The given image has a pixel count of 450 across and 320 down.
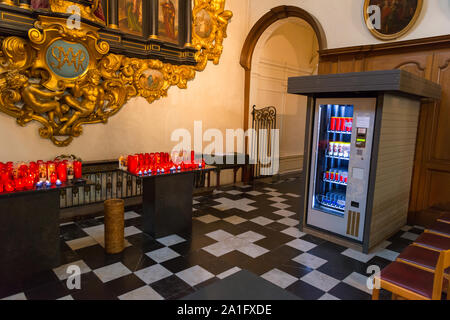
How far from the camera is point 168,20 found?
242 inches

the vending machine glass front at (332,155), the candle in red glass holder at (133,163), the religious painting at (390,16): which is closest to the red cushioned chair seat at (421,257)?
the vending machine glass front at (332,155)

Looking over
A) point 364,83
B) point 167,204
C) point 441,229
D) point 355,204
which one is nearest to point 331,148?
point 355,204

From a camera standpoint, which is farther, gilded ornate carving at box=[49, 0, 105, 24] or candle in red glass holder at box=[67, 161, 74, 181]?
gilded ornate carving at box=[49, 0, 105, 24]

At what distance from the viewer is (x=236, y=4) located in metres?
7.59

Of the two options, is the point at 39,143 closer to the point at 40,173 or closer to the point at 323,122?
the point at 40,173

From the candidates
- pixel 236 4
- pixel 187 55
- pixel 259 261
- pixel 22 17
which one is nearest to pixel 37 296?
pixel 259 261

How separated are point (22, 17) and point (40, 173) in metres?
2.37

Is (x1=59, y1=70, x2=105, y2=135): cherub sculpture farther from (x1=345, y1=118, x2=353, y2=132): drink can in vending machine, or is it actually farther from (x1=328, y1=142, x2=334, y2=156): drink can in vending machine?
(x1=345, y1=118, x2=353, y2=132): drink can in vending machine

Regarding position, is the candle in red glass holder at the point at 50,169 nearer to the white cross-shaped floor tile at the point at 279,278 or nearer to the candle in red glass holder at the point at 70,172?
the candle in red glass holder at the point at 70,172

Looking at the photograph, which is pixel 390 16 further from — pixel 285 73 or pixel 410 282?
pixel 410 282

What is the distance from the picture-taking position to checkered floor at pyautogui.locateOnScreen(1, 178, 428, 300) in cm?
317

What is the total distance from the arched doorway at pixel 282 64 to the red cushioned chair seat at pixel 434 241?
14.4 feet

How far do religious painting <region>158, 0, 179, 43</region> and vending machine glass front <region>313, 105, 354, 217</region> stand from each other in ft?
11.6

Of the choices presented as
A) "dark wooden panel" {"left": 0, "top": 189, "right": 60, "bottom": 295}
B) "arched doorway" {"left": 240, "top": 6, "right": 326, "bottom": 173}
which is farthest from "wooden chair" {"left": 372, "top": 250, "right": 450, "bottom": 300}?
"arched doorway" {"left": 240, "top": 6, "right": 326, "bottom": 173}
